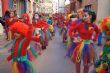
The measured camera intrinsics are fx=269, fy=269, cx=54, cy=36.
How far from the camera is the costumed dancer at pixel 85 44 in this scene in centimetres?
635

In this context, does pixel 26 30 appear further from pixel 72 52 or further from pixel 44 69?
pixel 44 69

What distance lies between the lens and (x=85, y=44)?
6.38m

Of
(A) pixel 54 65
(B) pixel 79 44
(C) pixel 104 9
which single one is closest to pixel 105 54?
(B) pixel 79 44

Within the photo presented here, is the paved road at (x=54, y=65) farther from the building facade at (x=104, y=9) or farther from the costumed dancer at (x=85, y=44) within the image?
the building facade at (x=104, y=9)

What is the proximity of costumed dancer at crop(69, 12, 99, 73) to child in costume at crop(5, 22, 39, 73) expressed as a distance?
1322mm

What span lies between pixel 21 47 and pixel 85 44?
1631 millimetres

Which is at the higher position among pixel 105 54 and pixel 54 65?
pixel 105 54

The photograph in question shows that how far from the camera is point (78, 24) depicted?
6.61 meters

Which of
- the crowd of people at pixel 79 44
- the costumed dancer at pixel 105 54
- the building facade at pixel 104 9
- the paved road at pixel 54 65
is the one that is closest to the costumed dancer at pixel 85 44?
the crowd of people at pixel 79 44

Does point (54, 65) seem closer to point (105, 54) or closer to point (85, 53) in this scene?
point (85, 53)

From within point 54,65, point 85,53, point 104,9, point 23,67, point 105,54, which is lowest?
point 54,65

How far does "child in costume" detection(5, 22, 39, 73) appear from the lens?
18.0 ft

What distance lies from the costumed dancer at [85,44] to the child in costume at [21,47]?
1.32 metres

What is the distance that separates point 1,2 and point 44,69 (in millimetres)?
11753
